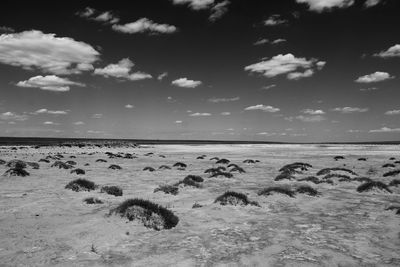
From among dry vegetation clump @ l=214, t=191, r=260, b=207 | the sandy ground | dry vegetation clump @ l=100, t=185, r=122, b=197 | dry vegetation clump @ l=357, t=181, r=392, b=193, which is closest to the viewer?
the sandy ground

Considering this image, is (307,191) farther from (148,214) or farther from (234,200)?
(148,214)

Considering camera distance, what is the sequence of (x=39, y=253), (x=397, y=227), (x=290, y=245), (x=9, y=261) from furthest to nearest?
(x=397, y=227)
(x=290, y=245)
(x=39, y=253)
(x=9, y=261)

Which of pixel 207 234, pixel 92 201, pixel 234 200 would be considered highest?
pixel 234 200

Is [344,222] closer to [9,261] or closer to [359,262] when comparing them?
[359,262]

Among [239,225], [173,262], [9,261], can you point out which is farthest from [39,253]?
[239,225]

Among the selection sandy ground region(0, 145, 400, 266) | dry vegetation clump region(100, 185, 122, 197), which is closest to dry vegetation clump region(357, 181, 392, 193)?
sandy ground region(0, 145, 400, 266)

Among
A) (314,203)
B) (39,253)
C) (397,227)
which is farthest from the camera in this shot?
(314,203)

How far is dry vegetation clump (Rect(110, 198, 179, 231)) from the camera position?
34.3ft

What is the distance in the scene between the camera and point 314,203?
14.9 m

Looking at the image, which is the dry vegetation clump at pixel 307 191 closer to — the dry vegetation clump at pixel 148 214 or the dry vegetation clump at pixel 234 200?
the dry vegetation clump at pixel 234 200

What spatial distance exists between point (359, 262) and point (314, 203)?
736 cm

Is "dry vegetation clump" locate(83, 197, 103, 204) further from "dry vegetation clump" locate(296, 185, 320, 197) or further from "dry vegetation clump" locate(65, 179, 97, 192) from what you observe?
"dry vegetation clump" locate(296, 185, 320, 197)

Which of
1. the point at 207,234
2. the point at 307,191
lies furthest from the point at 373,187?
the point at 207,234

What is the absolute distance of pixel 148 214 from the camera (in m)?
10.9
